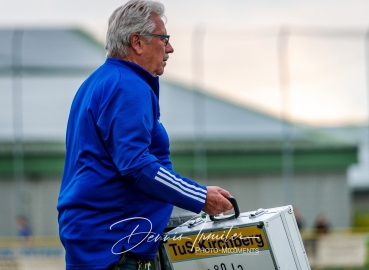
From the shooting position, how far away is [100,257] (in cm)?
267

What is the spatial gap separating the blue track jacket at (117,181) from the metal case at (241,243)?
0.38 feet

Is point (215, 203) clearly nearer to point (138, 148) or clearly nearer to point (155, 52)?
point (138, 148)

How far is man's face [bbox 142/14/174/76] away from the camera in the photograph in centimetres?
288

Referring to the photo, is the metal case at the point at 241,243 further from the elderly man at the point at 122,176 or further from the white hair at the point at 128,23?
the white hair at the point at 128,23

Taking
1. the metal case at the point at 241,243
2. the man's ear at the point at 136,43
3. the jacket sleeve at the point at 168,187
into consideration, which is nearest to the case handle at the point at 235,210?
the metal case at the point at 241,243

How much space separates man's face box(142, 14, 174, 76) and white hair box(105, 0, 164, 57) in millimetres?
25

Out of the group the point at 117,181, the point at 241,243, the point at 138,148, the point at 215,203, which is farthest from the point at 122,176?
the point at 241,243

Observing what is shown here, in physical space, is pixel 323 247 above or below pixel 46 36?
below

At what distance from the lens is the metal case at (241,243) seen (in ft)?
8.84

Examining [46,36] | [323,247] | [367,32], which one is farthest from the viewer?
[46,36]

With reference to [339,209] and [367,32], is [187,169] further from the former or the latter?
[367,32]

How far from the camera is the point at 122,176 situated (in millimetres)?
2682

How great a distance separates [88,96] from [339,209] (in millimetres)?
18229

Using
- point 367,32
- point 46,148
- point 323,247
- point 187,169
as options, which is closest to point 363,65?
point 367,32
